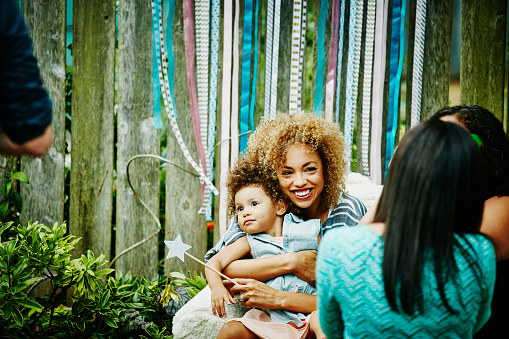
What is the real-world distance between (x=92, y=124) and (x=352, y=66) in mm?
1848

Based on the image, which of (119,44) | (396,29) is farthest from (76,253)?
(396,29)

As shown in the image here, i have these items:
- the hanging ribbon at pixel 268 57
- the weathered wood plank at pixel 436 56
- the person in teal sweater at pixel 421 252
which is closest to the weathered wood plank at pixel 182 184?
the hanging ribbon at pixel 268 57

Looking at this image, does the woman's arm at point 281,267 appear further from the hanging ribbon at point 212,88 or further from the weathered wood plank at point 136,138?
the weathered wood plank at point 136,138

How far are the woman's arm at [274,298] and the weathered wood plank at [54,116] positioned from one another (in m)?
1.80

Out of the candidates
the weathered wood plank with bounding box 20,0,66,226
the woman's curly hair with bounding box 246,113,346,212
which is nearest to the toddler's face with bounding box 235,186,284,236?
the woman's curly hair with bounding box 246,113,346,212

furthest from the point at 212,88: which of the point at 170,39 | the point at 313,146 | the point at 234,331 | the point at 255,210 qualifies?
the point at 234,331

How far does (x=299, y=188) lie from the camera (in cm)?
251

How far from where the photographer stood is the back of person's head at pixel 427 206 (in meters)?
1.42

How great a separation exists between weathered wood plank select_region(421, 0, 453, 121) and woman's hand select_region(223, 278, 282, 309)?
1.76 m

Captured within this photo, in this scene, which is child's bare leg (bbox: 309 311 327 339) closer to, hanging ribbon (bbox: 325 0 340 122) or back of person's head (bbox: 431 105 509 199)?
back of person's head (bbox: 431 105 509 199)

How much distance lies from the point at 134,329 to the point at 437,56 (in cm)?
266

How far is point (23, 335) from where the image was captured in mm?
2770

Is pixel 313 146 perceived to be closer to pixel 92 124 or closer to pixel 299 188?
pixel 299 188

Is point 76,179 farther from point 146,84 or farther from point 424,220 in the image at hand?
point 424,220
